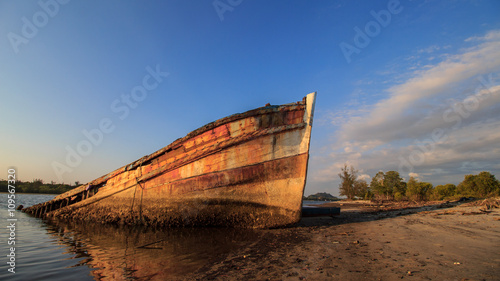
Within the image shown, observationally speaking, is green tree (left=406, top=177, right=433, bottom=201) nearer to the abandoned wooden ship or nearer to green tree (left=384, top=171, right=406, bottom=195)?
green tree (left=384, top=171, right=406, bottom=195)

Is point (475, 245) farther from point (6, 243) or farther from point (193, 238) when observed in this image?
point (6, 243)

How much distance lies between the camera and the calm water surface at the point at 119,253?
A: 3732 millimetres

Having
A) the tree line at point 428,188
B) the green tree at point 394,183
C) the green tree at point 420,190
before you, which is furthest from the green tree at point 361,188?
the green tree at point 420,190

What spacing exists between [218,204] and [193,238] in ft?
4.74

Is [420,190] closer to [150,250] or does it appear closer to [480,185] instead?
[480,185]

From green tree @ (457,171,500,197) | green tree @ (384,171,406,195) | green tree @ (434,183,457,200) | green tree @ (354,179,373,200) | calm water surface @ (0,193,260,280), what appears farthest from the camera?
green tree @ (354,179,373,200)

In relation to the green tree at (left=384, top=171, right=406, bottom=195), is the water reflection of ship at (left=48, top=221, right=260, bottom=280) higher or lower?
lower

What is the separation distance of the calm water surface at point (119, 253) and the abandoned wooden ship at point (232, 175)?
2.80ft

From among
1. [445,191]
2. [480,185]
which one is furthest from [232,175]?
[445,191]

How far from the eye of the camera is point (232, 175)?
24.7 ft

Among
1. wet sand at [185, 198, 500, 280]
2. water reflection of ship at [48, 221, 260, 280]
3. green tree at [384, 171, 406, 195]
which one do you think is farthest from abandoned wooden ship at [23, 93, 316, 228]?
green tree at [384, 171, 406, 195]

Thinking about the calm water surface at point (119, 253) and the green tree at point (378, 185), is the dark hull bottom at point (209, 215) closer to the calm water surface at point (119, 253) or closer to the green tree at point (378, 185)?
the calm water surface at point (119, 253)

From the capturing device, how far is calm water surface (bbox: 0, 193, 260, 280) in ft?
12.2

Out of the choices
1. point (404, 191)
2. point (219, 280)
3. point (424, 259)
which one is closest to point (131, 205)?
point (219, 280)
